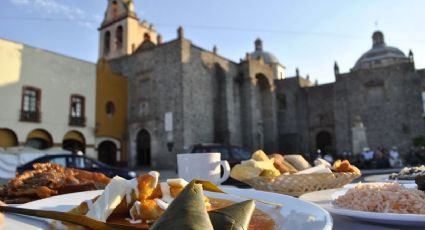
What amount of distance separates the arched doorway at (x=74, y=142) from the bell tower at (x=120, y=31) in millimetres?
11912

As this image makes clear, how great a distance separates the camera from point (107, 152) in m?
24.3

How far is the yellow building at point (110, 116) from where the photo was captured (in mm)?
23297

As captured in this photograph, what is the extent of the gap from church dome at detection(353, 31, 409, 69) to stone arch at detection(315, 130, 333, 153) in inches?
377

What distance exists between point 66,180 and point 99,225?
1.26m

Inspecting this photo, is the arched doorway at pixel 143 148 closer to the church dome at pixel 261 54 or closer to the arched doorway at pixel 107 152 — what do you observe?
the arched doorway at pixel 107 152

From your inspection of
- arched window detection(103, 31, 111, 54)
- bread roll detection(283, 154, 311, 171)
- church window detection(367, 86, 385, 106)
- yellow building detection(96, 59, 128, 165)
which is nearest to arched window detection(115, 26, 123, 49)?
arched window detection(103, 31, 111, 54)

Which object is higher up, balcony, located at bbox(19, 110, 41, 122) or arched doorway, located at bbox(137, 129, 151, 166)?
balcony, located at bbox(19, 110, 41, 122)

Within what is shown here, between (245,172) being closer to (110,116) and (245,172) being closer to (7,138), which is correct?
(7,138)

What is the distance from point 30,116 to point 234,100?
1494 centimetres

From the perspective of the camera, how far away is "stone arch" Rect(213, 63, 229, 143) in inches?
1008

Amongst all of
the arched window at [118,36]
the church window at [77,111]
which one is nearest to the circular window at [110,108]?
the church window at [77,111]

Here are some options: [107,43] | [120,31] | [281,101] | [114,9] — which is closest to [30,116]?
[120,31]

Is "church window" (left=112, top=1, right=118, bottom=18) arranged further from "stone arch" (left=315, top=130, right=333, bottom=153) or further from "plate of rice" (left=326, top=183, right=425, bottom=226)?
"plate of rice" (left=326, top=183, right=425, bottom=226)

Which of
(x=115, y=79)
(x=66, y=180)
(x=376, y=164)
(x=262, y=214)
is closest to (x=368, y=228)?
(x=262, y=214)
